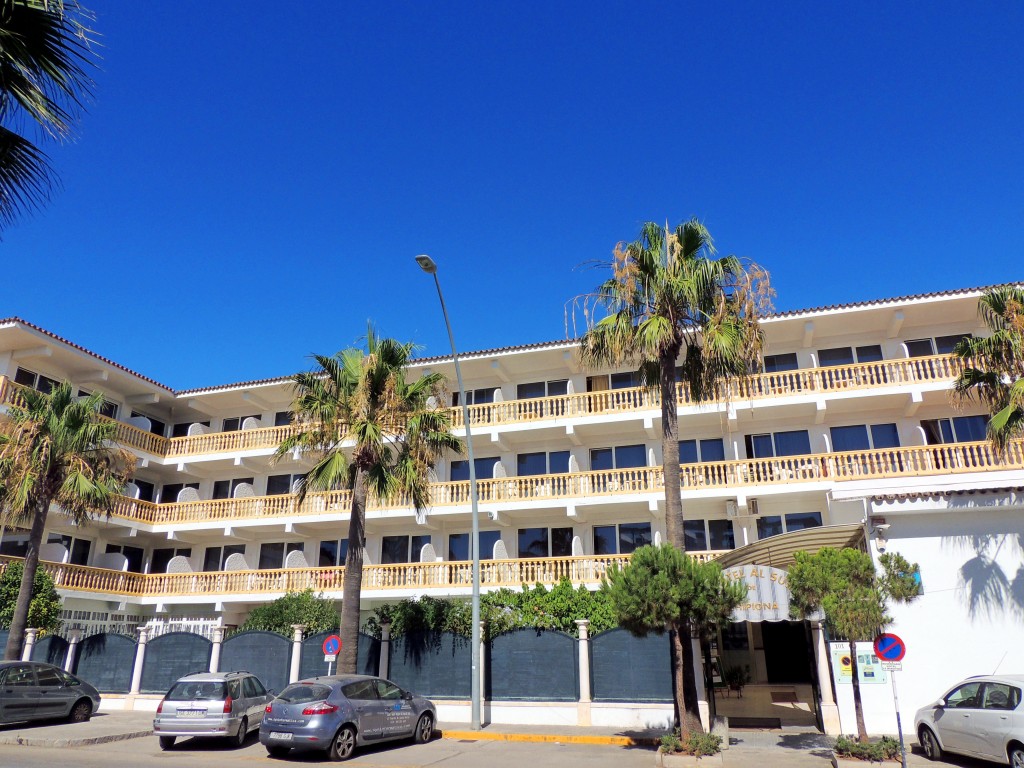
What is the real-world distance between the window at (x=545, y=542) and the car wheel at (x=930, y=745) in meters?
13.7

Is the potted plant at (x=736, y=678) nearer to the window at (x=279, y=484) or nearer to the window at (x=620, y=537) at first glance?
the window at (x=620, y=537)

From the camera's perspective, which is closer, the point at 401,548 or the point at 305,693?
the point at 305,693

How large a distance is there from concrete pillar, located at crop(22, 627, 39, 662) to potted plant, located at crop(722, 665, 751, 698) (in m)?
21.6

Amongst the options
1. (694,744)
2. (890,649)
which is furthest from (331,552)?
(890,649)

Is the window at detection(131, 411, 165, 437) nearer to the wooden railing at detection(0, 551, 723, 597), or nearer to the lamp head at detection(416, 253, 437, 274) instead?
the wooden railing at detection(0, 551, 723, 597)

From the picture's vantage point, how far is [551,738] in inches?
656

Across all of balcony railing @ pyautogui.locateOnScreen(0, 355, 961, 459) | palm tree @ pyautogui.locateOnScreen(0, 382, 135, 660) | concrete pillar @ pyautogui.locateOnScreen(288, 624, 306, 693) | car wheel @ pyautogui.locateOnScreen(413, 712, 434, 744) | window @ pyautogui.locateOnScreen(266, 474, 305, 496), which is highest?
balcony railing @ pyautogui.locateOnScreen(0, 355, 961, 459)

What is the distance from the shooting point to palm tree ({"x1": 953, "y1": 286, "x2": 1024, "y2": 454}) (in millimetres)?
14930

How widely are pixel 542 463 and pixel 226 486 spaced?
1488 cm

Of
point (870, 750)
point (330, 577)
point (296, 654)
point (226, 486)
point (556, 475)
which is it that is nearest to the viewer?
point (870, 750)

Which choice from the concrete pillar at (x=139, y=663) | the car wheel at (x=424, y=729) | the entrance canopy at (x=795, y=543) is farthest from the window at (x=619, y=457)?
the concrete pillar at (x=139, y=663)

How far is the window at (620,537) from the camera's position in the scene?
25406 mm

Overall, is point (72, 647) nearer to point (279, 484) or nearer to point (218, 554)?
point (218, 554)

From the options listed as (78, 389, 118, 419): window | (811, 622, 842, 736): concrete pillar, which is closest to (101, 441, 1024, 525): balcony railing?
(78, 389, 118, 419): window
